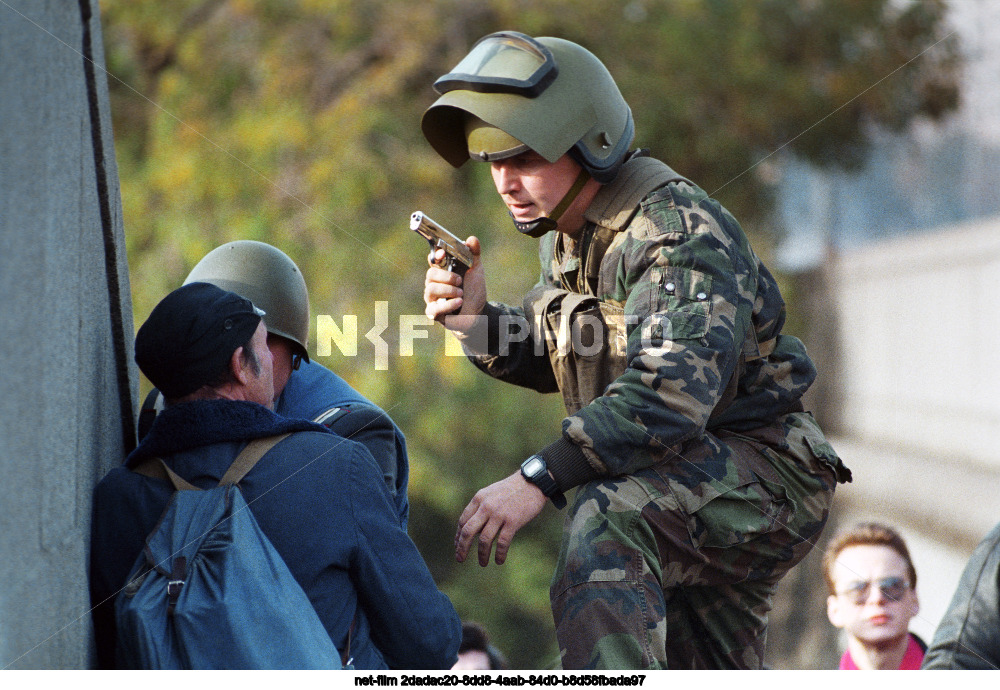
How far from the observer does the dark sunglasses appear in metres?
3.39

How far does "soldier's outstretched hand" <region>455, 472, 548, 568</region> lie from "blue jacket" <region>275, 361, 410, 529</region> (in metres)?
0.29

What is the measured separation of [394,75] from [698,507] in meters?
6.30

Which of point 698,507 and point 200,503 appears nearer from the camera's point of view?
point 200,503

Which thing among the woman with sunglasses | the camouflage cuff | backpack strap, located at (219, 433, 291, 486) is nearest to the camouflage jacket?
the camouflage cuff

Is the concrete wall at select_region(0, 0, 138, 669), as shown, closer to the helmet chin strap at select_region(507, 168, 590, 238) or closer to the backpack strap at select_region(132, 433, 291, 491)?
the backpack strap at select_region(132, 433, 291, 491)

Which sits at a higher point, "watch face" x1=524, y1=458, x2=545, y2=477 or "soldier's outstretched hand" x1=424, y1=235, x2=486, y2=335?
"soldier's outstretched hand" x1=424, y1=235, x2=486, y2=335

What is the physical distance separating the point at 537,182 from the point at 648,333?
0.49 metres

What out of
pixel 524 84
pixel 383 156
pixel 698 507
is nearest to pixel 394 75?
pixel 383 156

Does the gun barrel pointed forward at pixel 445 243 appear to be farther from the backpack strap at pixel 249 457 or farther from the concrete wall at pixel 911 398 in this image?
the concrete wall at pixel 911 398

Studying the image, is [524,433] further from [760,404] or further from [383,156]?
[760,404]

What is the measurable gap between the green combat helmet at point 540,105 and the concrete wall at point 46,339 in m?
0.81

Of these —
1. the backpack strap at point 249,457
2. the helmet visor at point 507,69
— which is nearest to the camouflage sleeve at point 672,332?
the helmet visor at point 507,69

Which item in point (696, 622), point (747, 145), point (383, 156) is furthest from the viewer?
point (747, 145)

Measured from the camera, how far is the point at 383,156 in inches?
304
